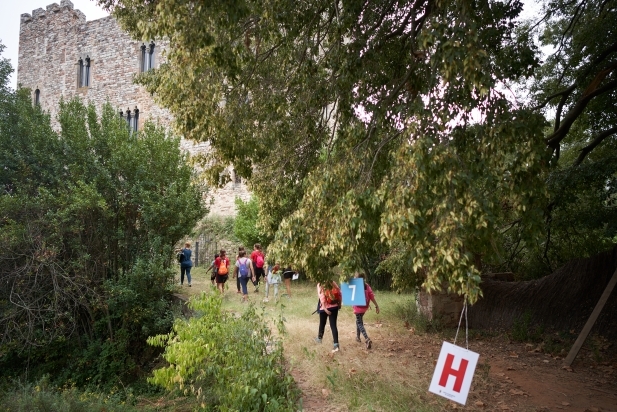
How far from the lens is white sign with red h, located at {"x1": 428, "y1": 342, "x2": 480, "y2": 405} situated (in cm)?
489

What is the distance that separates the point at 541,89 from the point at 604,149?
7.28ft

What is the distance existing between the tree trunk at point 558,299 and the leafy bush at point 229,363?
618 cm

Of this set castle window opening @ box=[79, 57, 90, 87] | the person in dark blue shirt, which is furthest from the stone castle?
the person in dark blue shirt

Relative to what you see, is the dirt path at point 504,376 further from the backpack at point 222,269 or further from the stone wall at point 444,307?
the backpack at point 222,269

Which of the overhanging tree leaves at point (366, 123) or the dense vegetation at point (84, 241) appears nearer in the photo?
the overhanging tree leaves at point (366, 123)

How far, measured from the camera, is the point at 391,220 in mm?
4949

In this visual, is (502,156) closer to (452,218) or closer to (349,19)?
(452,218)

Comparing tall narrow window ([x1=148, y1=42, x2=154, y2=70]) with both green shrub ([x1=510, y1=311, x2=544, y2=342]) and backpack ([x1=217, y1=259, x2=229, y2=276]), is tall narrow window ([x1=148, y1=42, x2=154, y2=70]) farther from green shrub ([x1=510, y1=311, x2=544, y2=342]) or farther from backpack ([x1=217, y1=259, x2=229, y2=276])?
green shrub ([x1=510, y1=311, x2=544, y2=342])

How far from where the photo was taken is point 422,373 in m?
8.27

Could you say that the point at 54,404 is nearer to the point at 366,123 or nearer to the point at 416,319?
the point at 366,123

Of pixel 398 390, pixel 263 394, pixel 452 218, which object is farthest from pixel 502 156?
pixel 263 394

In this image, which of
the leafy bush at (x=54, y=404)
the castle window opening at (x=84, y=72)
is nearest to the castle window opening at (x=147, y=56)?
the castle window opening at (x=84, y=72)

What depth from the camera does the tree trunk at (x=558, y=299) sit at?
10.6m

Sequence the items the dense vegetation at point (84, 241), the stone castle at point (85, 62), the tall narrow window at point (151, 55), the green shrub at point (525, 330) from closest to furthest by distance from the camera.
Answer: the green shrub at point (525, 330)
the dense vegetation at point (84, 241)
the tall narrow window at point (151, 55)
the stone castle at point (85, 62)
